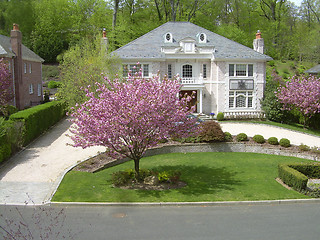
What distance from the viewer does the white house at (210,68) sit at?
37.2 m

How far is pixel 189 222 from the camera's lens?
1248 centimetres

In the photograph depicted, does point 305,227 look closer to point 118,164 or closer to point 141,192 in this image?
point 141,192

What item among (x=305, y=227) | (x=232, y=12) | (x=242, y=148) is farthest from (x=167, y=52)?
(x=232, y=12)

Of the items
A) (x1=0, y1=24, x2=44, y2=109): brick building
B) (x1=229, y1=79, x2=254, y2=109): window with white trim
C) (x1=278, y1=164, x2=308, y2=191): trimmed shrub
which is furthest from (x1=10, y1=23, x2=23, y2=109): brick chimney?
(x1=278, y1=164, x2=308, y2=191): trimmed shrub

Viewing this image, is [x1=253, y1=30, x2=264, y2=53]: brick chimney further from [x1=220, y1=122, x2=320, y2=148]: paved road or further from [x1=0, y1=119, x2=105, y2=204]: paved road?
[x1=0, y1=119, x2=105, y2=204]: paved road

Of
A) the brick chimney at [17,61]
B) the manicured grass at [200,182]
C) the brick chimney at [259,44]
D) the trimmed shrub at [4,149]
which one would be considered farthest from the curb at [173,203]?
the brick chimney at [259,44]

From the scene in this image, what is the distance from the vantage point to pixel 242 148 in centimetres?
2544

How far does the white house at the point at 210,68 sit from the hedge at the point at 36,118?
33.1 ft

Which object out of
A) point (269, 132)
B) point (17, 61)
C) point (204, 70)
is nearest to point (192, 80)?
point (204, 70)

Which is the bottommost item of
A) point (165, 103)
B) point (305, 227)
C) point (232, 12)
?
point (305, 227)

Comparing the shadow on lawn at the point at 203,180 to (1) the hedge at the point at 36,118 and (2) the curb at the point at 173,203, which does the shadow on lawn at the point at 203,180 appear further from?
(1) the hedge at the point at 36,118

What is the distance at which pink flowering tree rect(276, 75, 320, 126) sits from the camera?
32.3m

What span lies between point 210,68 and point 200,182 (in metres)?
23.2

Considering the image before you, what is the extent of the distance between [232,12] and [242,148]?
5418 cm
